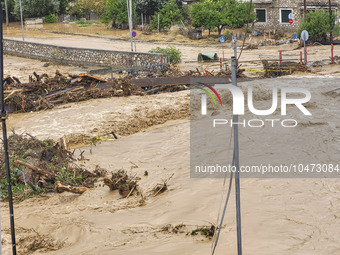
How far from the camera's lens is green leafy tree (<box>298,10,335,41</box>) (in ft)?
120

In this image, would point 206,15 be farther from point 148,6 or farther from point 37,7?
point 37,7

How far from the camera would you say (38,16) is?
5397 cm

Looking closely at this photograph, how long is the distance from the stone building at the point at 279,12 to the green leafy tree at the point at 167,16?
6.98 m

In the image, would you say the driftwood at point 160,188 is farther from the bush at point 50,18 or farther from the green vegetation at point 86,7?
the bush at point 50,18

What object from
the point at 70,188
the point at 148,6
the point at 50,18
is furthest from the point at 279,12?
the point at 70,188

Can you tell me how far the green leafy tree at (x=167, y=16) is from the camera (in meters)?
45.5

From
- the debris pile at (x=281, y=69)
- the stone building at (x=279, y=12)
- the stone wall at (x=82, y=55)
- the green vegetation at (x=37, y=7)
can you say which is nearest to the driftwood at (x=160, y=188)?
the debris pile at (x=281, y=69)

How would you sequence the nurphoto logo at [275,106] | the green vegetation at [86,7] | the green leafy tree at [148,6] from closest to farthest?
the nurphoto logo at [275,106] < the green leafy tree at [148,6] < the green vegetation at [86,7]

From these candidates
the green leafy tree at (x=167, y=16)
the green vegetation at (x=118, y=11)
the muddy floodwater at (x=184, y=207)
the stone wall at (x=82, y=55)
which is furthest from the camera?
the green vegetation at (x=118, y=11)

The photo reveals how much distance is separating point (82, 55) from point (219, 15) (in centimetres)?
1583

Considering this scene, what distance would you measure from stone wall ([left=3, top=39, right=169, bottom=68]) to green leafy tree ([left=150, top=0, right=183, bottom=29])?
1385 centimetres

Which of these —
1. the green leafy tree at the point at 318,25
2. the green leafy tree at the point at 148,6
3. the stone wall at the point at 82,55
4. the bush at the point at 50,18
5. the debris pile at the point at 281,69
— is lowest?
the debris pile at the point at 281,69

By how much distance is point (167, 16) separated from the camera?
45.7 meters

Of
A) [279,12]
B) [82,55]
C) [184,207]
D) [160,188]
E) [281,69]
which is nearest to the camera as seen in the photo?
[184,207]
